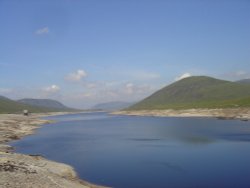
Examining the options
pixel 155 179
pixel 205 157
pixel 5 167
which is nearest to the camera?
pixel 5 167

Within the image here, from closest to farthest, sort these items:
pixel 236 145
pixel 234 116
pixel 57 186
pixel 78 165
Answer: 1. pixel 57 186
2. pixel 78 165
3. pixel 236 145
4. pixel 234 116

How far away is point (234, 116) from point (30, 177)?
135812mm

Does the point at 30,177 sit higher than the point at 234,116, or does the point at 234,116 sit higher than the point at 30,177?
the point at 234,116

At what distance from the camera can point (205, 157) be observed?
58594mm

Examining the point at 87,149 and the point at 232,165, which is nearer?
the point at 232,165

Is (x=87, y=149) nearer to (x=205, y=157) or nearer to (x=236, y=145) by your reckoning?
(x=205, y=157)

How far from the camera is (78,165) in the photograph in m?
54.7

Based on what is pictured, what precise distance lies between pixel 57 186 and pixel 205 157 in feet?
102

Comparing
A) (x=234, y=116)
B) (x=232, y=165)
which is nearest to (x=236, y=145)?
(x=232, y=165)

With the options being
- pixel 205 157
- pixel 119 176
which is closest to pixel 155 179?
pixel 119 176

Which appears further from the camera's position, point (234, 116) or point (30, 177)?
point (234, 116)

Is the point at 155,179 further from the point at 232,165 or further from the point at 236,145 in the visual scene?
the point at 236,145

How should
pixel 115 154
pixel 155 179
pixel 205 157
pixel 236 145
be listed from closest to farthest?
pixel 155 179, pixel 205 157, pixel 115 154, pixel 236 145

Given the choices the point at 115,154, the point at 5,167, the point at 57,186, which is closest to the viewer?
the point at 57,186
